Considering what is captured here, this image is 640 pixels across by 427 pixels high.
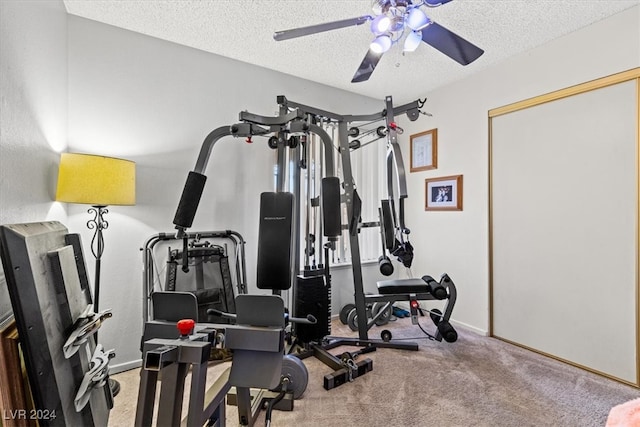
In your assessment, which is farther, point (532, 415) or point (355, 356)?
point (355, 356)

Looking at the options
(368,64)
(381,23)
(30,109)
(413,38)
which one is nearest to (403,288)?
(368,64)

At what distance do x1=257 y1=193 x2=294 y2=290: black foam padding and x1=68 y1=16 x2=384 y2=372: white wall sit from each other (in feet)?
2.43

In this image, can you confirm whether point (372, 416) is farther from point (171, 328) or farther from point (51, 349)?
point (51, 349)

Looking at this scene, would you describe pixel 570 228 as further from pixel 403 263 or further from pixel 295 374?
pixel 295 374

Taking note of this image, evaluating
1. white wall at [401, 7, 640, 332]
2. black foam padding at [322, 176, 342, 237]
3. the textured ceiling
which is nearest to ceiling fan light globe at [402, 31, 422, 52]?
the textured ceiling

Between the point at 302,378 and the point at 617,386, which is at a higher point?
the point at 302,378

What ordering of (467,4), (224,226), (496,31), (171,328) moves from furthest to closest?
(224,226) → (496,31) → (467,4) → (171,328)

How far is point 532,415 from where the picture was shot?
1.80 meters

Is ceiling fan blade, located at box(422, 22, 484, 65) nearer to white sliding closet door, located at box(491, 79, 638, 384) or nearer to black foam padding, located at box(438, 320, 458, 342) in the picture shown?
white sliding closet door, located at box(491, 79, 638, 384)

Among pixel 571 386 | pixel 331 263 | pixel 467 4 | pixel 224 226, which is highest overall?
pixel 467 4

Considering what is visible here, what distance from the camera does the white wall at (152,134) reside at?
88.6 inches

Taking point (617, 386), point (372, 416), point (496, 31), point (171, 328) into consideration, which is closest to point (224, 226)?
point (171, 328)

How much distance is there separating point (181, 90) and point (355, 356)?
271 centimetres

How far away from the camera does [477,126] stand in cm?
313
